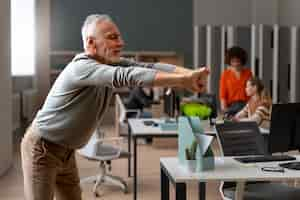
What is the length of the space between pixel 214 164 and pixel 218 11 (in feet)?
30.7

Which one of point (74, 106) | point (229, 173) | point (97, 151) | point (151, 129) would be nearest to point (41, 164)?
point (74, 106)

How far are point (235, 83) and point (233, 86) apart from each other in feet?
0.19

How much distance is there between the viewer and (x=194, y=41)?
12.4 m

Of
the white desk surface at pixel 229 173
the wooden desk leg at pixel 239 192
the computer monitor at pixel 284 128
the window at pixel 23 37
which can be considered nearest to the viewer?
the white desk surface at pixel 229 173

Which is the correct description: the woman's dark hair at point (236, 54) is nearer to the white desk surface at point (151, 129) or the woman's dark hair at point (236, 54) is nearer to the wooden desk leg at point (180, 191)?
the white desk surface at point (151, 129)

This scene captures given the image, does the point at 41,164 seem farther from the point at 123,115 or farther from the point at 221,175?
the point at 123,115

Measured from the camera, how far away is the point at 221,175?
3.22 meters

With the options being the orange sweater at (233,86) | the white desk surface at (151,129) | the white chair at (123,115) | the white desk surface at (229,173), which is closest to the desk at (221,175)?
the white desk surface at (229,173)

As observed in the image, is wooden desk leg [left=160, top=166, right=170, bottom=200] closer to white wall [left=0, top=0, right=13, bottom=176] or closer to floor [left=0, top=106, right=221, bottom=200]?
floor [left=0, top=106, right=221, bottom=200]

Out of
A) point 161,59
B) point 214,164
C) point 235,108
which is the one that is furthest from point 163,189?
point 161,59

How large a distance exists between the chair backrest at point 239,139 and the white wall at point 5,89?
12.1 feet

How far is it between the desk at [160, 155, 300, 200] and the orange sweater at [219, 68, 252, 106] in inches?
165

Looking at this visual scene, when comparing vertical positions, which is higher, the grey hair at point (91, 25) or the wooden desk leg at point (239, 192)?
the grey hair at point (91, 25)

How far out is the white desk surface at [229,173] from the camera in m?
3.15
